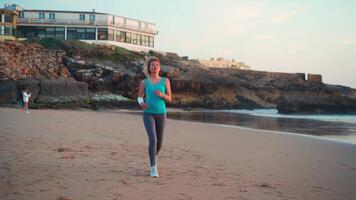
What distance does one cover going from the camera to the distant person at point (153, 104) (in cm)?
577

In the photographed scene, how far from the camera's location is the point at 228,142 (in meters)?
11.4

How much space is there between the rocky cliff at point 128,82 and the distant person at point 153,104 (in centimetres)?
2587

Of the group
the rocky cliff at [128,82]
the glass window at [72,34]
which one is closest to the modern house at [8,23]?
the glass window at [72,34]

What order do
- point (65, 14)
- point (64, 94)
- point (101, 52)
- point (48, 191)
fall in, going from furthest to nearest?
1. point (65, 14)
2. point (101, 52)
3. point (64, 94)
4. point (48, 191)

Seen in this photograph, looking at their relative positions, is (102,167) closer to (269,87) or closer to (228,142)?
(228,142)

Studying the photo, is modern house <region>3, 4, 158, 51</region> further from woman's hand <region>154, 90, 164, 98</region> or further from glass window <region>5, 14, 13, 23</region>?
woman's hand <region>154, 90, 164, 98</region>

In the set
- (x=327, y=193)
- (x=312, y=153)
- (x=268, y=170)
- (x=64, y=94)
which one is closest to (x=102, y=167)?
(x=268, y=170)

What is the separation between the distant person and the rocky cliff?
25.9 meters

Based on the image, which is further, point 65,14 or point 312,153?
point 65,14

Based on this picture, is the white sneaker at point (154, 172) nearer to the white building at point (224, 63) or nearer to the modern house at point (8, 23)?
the modern house at point (8, 23)

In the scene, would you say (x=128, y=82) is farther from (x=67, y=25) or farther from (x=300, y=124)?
(x=67, y=25)

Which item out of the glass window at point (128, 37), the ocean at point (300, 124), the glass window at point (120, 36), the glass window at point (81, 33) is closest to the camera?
the ocean at point (300, 124)

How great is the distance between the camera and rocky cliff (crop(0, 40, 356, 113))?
114 feet

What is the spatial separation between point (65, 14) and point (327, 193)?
62.1 m
